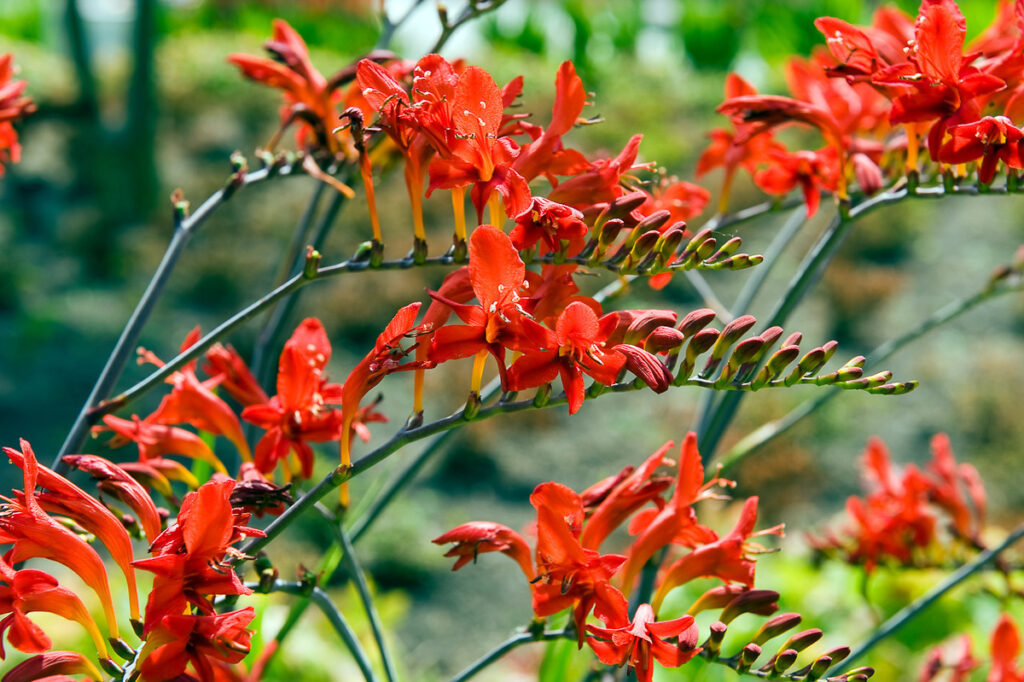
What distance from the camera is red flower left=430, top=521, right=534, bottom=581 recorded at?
1.09 metres

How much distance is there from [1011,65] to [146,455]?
3.98 feet

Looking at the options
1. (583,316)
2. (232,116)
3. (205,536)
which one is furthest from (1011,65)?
(232,116)

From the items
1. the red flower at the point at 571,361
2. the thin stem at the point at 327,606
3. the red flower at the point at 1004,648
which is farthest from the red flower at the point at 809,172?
the thin stem at the point at 327,606

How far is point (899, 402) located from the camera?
6254 mm

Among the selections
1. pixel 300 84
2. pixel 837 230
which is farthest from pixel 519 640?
pixel 300 84

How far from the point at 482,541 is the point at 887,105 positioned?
3.58ft

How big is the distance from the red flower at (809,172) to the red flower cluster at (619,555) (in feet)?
1.66

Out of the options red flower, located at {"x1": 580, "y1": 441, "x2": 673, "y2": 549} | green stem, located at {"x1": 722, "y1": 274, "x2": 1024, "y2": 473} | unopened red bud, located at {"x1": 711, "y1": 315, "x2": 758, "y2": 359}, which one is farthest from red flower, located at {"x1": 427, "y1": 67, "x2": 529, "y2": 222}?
green stem, located at {"x1": 722, "y1": 274, "x2": 1024, "y2": 473}

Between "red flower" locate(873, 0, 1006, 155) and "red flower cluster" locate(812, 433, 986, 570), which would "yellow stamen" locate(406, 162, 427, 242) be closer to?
"red flower" locate(873, 0, 1006, 155)

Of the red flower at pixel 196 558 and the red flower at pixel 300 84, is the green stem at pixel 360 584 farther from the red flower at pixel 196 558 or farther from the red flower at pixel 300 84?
the red flower at pixel 300 84

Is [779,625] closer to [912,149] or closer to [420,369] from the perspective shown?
[420,369]

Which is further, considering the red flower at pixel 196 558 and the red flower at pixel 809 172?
the red flower at pixel 809 172

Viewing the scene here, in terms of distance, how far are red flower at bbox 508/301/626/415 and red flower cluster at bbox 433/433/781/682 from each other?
0.13m

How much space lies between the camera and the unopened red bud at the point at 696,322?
3.22 ft
